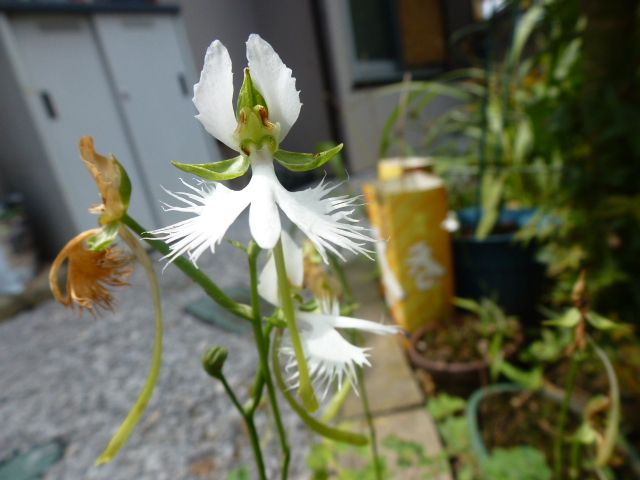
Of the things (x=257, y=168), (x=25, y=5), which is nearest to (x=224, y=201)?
(x=257, y=168)

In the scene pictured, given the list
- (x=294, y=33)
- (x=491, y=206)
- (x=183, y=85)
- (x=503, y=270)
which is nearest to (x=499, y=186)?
(x=491, y=206)

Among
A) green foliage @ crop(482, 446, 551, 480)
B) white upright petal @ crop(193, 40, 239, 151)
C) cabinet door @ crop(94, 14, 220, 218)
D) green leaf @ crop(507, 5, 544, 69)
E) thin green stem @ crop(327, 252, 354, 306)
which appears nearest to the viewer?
white upright petal @ crop(193, 40, 239, 151)

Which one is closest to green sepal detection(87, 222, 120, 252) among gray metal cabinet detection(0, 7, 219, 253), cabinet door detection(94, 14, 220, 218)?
gray metal cabinet detection(0, 7, 219, 253)

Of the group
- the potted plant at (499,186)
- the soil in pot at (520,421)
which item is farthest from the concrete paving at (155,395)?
the potted plant at (499,186)

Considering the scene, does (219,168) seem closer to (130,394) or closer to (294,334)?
(294,334)

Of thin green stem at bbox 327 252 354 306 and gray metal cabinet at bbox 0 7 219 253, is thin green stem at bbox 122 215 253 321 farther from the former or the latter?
gray metal cabinet at bbox 0 7 219 253

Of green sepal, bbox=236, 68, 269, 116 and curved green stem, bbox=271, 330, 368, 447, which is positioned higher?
green sepal, bbox=236, 68, 269, 116
